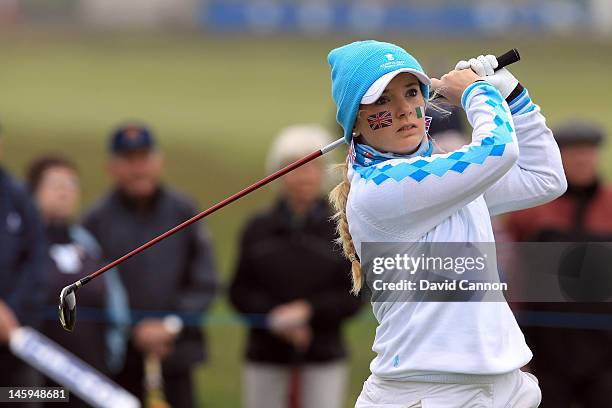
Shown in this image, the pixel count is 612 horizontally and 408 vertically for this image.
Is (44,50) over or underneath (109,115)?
over

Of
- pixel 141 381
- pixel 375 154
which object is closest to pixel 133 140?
pixel 141 381

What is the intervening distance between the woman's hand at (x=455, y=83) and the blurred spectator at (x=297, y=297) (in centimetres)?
316

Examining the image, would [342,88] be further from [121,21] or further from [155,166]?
[121,21]

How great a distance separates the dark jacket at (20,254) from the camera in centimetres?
676

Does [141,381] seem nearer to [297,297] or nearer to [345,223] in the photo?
[297,297]

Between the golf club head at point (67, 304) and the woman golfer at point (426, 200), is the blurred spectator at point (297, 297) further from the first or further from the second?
the woman golfer at point (426, 200)

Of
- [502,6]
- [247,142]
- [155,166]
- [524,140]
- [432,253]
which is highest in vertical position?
[502,6]

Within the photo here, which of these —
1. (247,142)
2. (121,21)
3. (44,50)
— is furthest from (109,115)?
(121,21)

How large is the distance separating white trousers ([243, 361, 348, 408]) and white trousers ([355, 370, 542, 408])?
3.27m

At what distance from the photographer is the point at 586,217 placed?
701 cm

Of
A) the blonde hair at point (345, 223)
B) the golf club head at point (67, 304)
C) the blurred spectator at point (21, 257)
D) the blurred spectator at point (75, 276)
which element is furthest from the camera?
the blurred spectator at point (75, 276)

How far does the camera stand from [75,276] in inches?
277

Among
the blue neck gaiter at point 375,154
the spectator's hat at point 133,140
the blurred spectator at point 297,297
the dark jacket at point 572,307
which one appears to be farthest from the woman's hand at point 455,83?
the spectator's hat at point 133,140

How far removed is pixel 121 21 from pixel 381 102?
29220 mm
